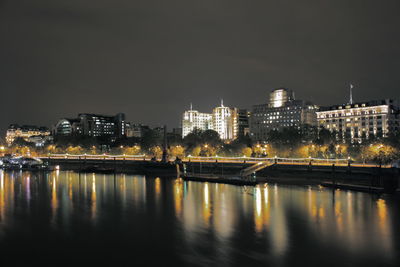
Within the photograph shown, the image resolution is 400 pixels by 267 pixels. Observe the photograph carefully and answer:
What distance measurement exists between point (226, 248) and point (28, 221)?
55.8 ft

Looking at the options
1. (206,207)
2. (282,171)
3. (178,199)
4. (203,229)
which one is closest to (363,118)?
(282,171)

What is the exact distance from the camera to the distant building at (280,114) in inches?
6737

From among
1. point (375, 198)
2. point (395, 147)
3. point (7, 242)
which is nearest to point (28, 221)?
point (7, 242)

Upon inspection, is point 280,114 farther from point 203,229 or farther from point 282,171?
point 203,229

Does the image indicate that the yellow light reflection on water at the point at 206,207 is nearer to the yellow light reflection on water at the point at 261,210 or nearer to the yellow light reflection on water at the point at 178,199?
the yellow light reflection on water at the point at 178,199

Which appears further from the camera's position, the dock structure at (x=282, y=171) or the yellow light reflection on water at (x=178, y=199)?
the dock structure at (x=282, y=171)

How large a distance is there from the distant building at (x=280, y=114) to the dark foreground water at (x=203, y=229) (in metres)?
129

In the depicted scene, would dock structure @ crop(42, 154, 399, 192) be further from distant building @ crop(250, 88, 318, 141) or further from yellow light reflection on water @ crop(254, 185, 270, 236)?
distant building @ crop(250, 88, 318, 141)

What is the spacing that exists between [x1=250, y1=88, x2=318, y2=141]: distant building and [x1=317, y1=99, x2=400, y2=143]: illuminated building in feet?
56.0

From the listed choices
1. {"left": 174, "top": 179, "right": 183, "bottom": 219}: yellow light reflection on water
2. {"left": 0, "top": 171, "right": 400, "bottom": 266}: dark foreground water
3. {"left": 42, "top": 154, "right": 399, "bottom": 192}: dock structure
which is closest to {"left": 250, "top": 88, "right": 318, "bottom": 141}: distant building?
{"left": 42, "top": 154, "right": 399, "bottom": 192}: dock structure

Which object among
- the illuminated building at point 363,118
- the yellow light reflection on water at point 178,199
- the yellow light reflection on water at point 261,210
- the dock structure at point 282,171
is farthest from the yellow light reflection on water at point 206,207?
the illuminated building at point 363,118

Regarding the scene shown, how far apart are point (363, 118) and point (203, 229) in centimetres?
12564

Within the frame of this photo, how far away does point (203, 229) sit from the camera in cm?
2767

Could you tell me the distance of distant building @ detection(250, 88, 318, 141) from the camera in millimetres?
171125
